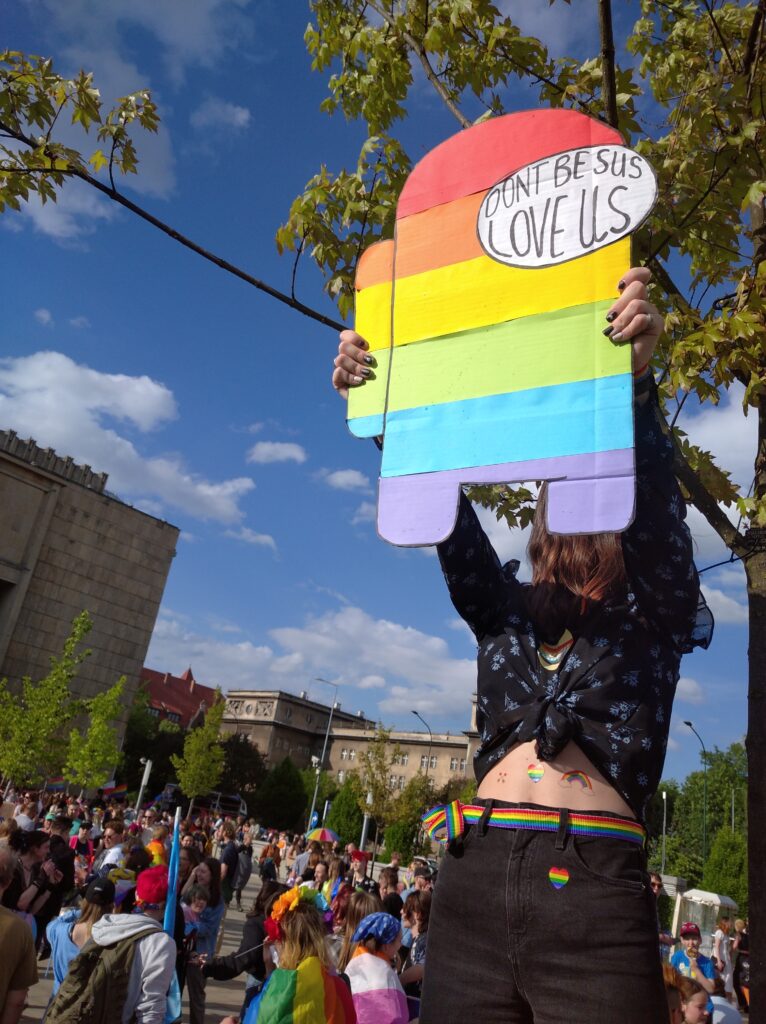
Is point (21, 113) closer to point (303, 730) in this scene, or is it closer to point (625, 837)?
point (625, 837)

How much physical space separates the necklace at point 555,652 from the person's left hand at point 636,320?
0.72 meters

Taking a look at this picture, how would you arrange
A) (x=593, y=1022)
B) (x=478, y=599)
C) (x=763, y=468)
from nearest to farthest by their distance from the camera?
(x=593, y=1022)
(x=478, y=599)
(x=763, y=468)

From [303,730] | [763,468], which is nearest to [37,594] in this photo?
[303,730]

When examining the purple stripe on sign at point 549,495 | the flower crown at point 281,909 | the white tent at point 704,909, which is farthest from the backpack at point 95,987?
the white tent at point 704,909

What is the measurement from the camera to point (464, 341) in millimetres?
2047

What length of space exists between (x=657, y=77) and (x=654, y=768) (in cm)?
548

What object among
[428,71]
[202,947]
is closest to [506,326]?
[428,71]

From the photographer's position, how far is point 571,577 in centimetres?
204

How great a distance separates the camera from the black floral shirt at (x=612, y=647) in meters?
1.81

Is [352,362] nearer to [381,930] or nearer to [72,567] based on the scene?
[381,930]

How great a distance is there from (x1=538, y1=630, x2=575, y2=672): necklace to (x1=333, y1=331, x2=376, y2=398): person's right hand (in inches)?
34.6

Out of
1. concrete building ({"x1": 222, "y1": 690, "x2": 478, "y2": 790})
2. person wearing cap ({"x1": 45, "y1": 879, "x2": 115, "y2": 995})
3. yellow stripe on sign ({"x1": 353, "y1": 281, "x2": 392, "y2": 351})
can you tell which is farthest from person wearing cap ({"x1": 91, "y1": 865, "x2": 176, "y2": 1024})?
concrete building ({"x1": 222, "y1": 690, "x2": 478, "y2": 790})

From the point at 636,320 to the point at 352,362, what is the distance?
783mm

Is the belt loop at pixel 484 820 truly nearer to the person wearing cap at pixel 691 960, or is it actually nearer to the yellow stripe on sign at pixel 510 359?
the yellow stripe on sign at pixel 510 359
